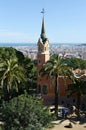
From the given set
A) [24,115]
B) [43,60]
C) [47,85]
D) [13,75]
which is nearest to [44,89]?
[47,85]

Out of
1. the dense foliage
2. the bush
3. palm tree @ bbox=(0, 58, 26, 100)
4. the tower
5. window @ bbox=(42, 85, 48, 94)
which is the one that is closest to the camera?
the bush

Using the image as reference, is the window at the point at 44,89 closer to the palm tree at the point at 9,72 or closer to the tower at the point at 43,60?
the tower at the point at 43,60

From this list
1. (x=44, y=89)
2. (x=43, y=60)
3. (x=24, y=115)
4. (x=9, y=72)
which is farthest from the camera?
(x=43, y=60)

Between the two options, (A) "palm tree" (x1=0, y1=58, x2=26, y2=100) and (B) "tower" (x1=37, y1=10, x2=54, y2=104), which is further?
(B) "tower" (x1=37, y1=10, x2=54, y2=104)

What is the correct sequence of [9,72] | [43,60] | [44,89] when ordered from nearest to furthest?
1. [9,72]
2. [44,89]
3. [43,60]

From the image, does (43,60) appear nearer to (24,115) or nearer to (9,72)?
(9,72)

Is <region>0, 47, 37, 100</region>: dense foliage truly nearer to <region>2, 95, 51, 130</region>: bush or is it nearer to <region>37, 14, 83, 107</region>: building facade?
<region>37, 14, 83, 107</region>: building facade

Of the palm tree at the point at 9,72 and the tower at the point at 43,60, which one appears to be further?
the tower at the point at 43,60

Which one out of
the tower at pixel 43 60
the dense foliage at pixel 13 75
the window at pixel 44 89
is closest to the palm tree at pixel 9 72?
the dense foliage at pixel 13 75

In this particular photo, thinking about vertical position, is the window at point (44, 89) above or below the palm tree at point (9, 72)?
below

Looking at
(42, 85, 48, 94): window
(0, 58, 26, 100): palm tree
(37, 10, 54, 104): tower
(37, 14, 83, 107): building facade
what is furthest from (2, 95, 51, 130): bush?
(42, 85, 48, 94): window
